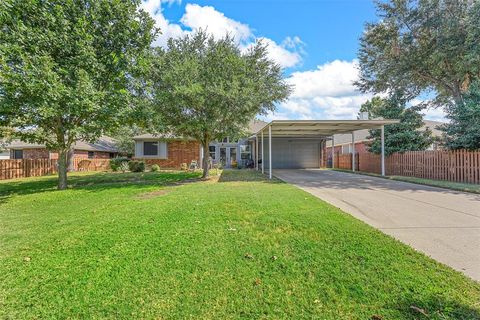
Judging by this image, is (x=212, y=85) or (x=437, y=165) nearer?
(x=212, y=85)

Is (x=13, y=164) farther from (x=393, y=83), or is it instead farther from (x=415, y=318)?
(x=393, y=83)

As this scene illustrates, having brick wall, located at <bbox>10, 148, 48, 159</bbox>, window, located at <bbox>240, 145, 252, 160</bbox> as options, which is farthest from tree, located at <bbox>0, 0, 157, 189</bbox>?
brick wall, located at <bbox>10, 148, 48, 159</bbox>

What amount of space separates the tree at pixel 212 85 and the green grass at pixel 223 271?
756 cm

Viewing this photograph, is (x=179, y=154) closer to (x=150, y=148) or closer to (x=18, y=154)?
(x=150, y=148)

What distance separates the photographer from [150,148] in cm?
2370

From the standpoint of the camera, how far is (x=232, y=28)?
14.3 metres

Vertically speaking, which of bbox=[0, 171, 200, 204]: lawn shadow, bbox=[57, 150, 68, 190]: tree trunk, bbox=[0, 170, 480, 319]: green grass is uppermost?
bbox=[57, 150, 68, 190]: tree trunk

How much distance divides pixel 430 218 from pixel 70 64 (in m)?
12.4

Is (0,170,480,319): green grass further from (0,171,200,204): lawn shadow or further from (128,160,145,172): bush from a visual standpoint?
(128,160,145,172): bush

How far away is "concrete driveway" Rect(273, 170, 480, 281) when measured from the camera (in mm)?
3900

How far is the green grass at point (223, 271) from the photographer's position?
273 centimetres

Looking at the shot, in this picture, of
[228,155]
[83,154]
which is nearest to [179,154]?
[228,155]

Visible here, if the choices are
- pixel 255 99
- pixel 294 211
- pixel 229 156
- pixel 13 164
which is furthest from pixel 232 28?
pixel 13 164

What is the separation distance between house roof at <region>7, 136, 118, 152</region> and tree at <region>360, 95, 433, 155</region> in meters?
22.3
